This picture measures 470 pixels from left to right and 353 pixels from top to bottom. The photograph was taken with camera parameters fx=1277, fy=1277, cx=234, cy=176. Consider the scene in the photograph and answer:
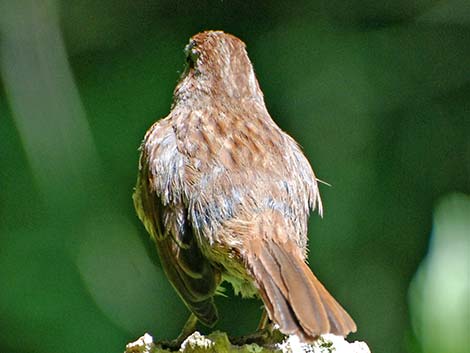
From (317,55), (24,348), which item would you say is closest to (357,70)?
(317,55)

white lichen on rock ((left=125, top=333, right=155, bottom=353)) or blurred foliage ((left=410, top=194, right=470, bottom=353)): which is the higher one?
blurred foliage ((left=410, top=194, right=470, bottom=353))

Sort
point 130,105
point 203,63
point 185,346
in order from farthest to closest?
point 130,105 → point 203,63 → point 185,346

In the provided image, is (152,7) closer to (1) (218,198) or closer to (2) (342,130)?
(2) (342,130)

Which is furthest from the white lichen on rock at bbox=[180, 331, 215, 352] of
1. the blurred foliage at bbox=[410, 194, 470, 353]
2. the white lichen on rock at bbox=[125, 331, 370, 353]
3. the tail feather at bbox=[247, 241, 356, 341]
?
the blurred foliage at bbox=[410, 194, 470, 353]

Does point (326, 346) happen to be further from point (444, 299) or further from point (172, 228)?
point (172, 228)

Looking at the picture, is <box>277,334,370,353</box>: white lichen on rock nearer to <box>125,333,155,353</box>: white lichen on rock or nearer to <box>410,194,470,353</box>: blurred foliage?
<box>125,333,155,353</box>: white lichen on rock

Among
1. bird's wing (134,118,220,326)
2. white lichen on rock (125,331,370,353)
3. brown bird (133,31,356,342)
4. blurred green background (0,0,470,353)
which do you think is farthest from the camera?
blurred green background (0,0,470,353)

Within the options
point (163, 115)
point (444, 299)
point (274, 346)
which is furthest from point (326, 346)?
point (163, 115)
